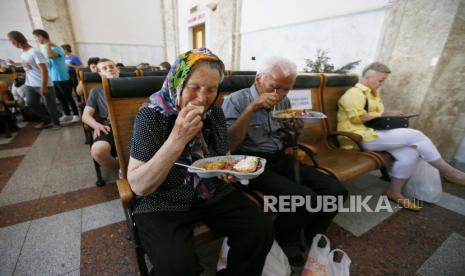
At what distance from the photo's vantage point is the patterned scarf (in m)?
0.98

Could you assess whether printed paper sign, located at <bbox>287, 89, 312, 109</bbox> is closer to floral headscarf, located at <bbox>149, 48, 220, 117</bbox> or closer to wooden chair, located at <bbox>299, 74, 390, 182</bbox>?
wooden chair, located at <bbox>299, 74, 390, 182</bbox>

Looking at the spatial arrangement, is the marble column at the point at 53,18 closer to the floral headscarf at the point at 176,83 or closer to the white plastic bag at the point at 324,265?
the floral headscarf at the point at 176,83

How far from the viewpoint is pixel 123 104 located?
1389 millimetres

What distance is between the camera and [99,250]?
58.1 inches

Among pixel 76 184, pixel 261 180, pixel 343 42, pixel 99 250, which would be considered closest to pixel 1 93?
pixel 76 184

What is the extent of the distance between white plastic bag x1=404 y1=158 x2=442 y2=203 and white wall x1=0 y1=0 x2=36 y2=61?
11.6m

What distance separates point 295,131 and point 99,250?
161 cm

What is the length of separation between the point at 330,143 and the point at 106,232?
2.24m

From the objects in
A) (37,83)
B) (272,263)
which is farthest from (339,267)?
(37,83)

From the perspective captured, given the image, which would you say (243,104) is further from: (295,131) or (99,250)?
(99,250)

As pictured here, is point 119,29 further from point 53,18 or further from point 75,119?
point 75,119

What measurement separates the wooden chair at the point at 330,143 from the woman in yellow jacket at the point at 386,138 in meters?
0.12

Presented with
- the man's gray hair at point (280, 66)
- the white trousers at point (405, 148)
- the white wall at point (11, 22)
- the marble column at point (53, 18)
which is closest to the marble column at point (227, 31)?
the white trousers at point (405, 148)

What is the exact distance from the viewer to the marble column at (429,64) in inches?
92.9
